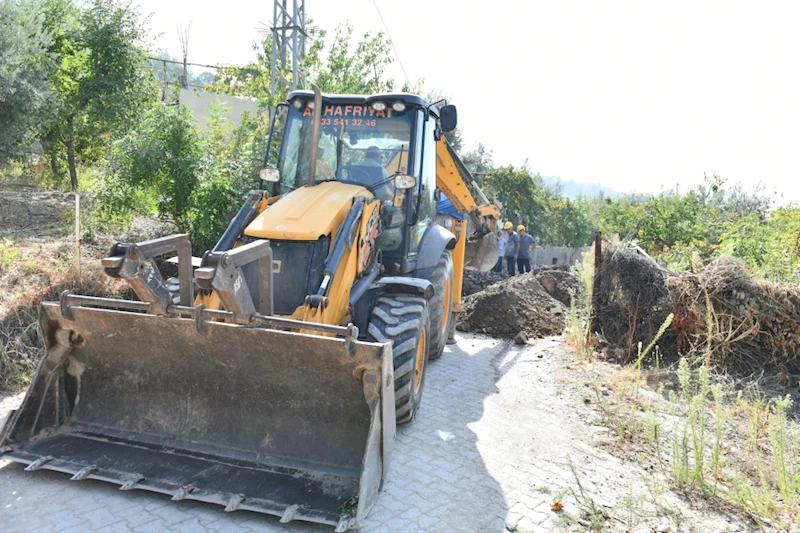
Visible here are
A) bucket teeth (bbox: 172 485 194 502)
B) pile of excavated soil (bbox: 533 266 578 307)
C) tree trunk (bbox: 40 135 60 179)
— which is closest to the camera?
bucket teeth (bbox: 172 485 194 502)

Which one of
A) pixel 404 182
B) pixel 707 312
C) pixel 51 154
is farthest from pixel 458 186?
pixel 51 154

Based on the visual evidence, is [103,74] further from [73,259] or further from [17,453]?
[17,453]

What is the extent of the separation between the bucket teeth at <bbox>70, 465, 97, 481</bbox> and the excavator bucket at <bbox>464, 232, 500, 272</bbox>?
27.7 feet

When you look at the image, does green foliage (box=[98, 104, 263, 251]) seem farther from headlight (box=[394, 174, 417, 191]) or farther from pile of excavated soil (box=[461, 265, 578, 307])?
pile of excavated soil (box=[461, 265, 578, 307])

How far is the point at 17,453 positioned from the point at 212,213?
551cm

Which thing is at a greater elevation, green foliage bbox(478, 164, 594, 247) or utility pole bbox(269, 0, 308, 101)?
utility pole bbox(269, 0, 308, 101)

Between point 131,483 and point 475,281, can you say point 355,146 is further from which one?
point 475,281

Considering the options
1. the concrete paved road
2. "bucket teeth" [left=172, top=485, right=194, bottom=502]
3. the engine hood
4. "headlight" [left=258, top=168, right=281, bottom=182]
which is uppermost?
"headlight" [left=258, top=168, right=281, bottom=182]

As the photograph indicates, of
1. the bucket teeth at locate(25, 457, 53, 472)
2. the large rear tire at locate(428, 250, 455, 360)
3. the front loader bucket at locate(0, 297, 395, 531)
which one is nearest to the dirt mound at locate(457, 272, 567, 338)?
the large rear tire at locate(428, 250, 455, 360)

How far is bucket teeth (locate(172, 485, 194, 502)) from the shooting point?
381 cm

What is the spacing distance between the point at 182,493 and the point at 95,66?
1222 centimetres

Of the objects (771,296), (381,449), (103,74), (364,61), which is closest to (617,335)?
(771,296)

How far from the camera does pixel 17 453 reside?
4246 mm

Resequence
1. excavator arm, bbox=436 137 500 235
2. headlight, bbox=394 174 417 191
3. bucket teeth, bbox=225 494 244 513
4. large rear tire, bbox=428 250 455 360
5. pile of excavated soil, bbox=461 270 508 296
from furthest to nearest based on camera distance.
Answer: pile of excavated soil, bbox=461 270 508 296
excavator arm, bbox=436 137 500 235
large rear tire, bbox=428 250 455 360
headlight, bbox=394 174 417 191
bucket teeth, bbox=225 494 244 513
